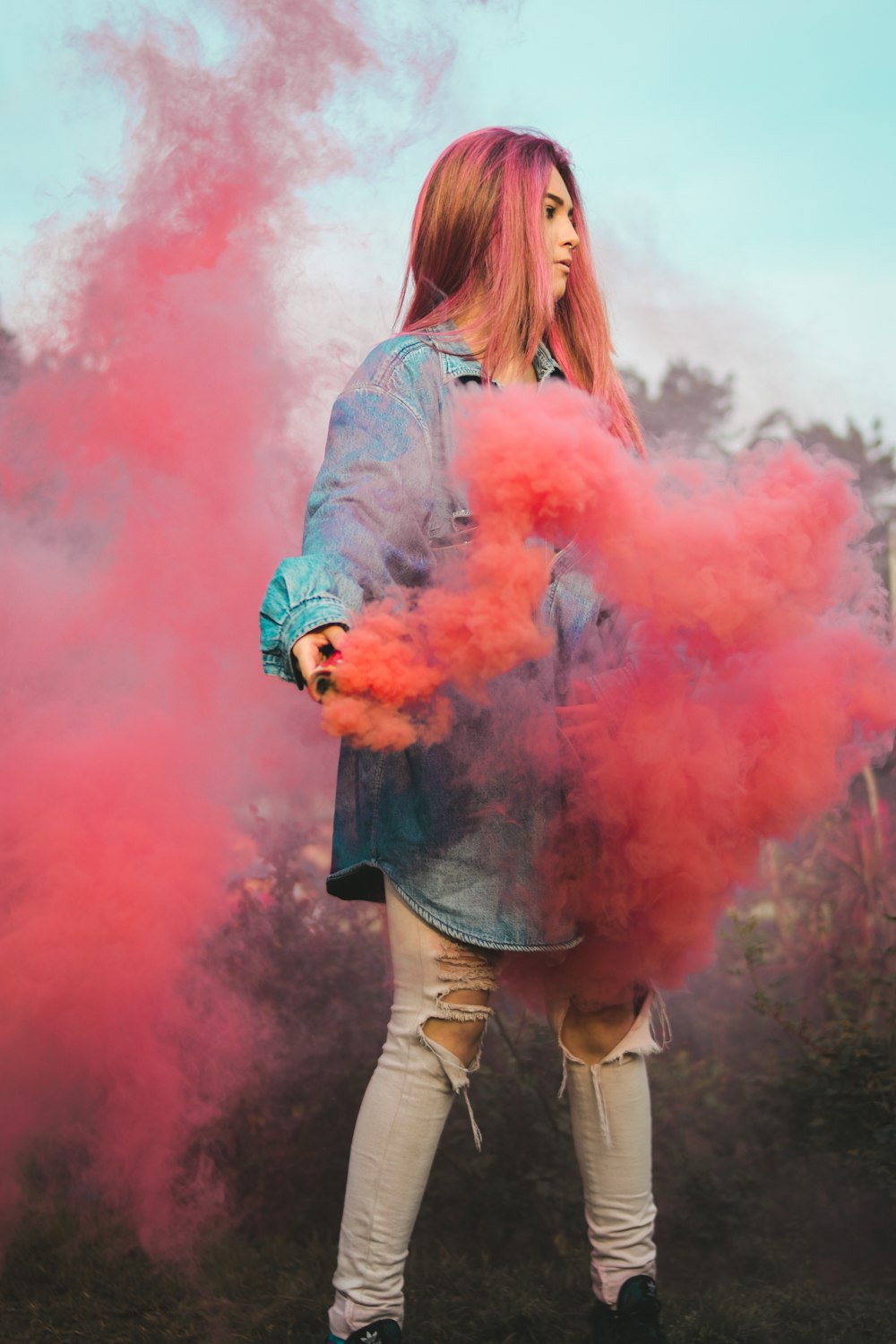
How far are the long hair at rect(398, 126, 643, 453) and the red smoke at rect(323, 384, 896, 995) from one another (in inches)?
14.2

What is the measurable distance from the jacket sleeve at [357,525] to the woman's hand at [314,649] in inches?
0.4

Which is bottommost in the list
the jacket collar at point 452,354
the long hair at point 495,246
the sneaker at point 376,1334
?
the sneaker at point 376,1334

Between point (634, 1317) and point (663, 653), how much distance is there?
40.0 inches

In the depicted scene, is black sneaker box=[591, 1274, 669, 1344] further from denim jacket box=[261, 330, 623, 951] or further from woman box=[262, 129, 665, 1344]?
denim jacket box=[261, 330, 623, 951]

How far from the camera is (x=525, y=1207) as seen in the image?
3.04 m

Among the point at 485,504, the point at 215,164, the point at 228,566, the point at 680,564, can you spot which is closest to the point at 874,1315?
the point at 680,564

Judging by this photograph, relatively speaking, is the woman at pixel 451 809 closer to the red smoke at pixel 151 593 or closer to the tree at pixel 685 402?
the red smoke at pixel 151 593

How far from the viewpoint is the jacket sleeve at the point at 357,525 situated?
1.76 metres

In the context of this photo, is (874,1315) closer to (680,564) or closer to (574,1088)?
(574,1088)

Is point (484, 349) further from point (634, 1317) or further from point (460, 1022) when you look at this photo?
point (634, 1317)

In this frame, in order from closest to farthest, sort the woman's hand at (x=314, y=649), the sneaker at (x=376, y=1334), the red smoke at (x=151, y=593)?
1. the woman's hand at (x=314, y=649)
2. the sneaker at (x=376, y=1334)
3. the red smoke at (x=151, y=593)

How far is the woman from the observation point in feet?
6.33

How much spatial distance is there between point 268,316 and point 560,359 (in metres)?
0.88

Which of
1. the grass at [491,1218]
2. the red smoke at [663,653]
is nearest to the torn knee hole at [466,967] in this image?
the red smoke at [663,653]
